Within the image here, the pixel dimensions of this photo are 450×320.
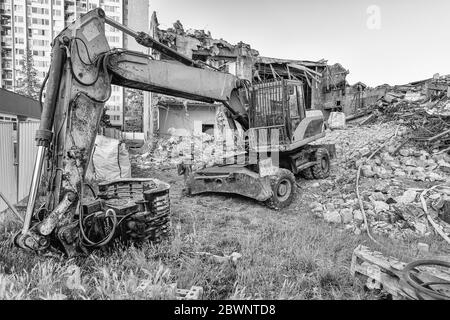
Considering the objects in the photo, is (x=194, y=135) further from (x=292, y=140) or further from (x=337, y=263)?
(x=337, y=263)

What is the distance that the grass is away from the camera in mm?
2420

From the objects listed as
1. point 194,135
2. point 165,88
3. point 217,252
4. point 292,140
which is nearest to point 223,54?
point 194,135

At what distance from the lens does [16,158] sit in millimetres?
6277

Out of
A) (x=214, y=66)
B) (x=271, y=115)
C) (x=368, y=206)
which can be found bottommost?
(x=368, y=206)

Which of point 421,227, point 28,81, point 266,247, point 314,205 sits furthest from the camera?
point 28,81

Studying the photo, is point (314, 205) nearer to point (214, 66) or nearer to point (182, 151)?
point (182, 151)

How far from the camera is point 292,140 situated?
20.3 feet

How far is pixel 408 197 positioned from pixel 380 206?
75 cm

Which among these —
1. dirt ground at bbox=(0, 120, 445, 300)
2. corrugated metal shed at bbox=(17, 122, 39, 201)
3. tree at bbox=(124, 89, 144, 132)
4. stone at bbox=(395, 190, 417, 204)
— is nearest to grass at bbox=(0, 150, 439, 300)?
dirt ground at bbox=(0, 120, 445, 300)

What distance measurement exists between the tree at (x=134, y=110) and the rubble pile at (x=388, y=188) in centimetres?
2248

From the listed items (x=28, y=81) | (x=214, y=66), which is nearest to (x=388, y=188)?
(x=214, y=66)

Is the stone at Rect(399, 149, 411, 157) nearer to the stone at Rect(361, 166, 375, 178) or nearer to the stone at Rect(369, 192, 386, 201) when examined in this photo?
the stone at Rect(361, 166, 375, 178)

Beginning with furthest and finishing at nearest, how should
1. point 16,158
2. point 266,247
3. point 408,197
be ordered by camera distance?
point 16,158
point 408,197
point 266,247

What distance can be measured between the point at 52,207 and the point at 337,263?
3.28 metres
